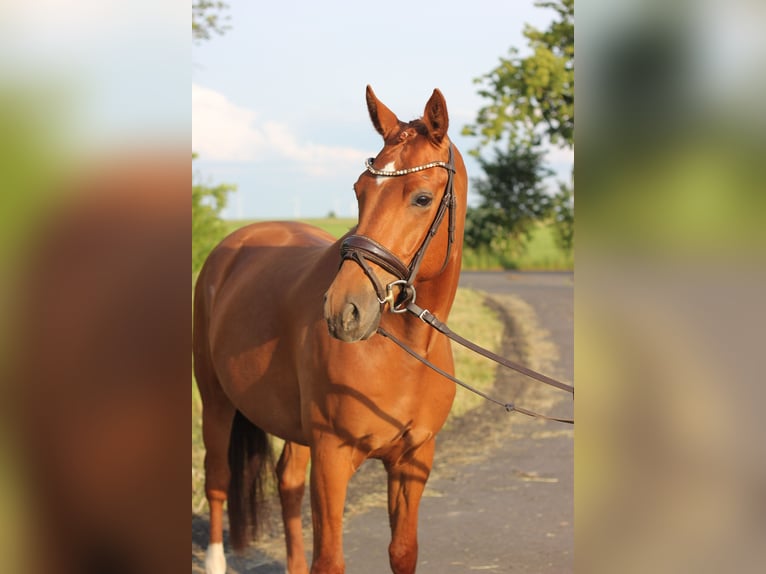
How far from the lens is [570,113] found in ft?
38.9

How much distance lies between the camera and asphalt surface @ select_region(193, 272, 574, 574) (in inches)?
201

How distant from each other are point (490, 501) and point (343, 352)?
304 cm

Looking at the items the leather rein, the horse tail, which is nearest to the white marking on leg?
the horse tail

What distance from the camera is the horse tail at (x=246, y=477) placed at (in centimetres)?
509

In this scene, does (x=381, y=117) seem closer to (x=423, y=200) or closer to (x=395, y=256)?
(x=423, y=200)

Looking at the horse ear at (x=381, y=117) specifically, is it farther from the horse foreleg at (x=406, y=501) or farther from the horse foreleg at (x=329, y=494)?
the horse foreleg at (x=406, y=501)

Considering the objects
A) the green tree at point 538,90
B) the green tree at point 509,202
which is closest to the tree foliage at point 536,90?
the green tree at point 538,90

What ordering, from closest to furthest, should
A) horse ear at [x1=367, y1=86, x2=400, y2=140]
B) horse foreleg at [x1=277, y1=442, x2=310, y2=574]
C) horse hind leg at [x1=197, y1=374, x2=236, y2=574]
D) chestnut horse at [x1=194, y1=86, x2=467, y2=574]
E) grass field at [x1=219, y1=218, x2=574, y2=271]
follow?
chestnut horse at [x1=194, y1=86, x2=467, y2=574], horse ear at [x1=367, y1=86, x2=400, y2=140], horse foreleg at [x1=277, y1=442, x2=310, y2=574], horse hind leg at [x1=197, y1=374, x2=236, y2=574], grass field at [x1=219, y1=218, x2=574, y2=271]

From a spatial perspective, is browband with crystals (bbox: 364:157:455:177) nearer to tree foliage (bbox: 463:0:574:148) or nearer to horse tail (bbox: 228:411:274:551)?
horse tail (bbox: 228:411:274:551)

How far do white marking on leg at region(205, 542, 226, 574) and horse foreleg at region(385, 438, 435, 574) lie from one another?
1250mm

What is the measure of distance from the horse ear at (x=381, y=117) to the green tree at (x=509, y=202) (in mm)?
22129

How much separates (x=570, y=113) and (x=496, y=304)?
426cm
